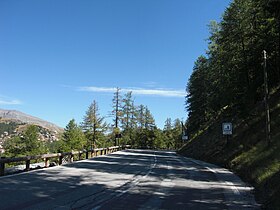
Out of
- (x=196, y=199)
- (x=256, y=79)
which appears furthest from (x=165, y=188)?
(x=256, y=79)

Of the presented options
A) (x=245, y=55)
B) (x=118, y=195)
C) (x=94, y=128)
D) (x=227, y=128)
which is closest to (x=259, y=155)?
(x=227, y=128)

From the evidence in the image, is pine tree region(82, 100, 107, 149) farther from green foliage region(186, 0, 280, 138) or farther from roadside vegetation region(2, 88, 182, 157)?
green foliage region(186, 0, 280, 138)

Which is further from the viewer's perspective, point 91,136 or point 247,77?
point 91,136

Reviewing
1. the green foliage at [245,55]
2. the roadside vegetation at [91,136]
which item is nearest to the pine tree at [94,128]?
the roadside vegetation at [91,136]

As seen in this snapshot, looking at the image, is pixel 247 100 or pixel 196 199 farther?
pixel 247 100

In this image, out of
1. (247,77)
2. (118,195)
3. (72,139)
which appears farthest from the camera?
(72,139)

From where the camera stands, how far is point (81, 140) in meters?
68.2

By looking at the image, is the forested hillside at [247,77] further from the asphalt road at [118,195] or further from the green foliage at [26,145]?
the green foliage at [26,145]

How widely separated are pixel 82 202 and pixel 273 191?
5629 mm

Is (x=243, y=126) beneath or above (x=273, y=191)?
above

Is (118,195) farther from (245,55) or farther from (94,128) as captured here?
(94,128)

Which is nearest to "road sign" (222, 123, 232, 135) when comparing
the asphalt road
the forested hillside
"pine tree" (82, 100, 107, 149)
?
the forested hillside

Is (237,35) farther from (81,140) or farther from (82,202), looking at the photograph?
(81,140)

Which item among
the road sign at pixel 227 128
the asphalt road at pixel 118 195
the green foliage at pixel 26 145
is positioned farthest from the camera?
the green foliage at pixel 26 145
